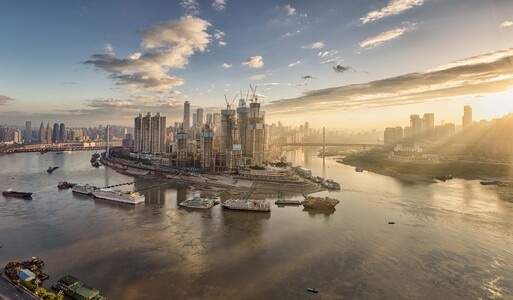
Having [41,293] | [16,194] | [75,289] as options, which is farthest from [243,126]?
[41,293]

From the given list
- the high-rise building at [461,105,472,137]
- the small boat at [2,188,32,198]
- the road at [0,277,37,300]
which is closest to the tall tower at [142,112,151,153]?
the small boat at [2,188,32,198]

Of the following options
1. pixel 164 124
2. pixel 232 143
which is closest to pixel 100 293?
pixel 232 143

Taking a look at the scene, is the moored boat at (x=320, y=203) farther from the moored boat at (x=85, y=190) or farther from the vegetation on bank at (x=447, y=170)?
the vegetation on bank at (x=447, y=170)

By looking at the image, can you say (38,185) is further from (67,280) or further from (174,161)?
(67,280)

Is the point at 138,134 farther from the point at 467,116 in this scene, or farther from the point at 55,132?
the point at 467,116

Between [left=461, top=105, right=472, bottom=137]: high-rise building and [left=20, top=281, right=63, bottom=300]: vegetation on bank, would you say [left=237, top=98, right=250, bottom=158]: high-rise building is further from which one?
[left=461, top=105, right=472, bottom=137]: high-rise building

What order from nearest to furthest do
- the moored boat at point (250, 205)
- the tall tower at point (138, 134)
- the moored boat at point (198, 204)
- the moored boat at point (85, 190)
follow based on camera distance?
1. the moored boat at point (250, 205)
2. the moored boat at point (198, 204)
3. the moored boat at point (85, 190)
4. the tall tower at point (138, 134)

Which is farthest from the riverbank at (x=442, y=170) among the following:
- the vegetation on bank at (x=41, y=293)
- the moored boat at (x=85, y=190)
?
the vegetation on bank at (x=41, y=293)
